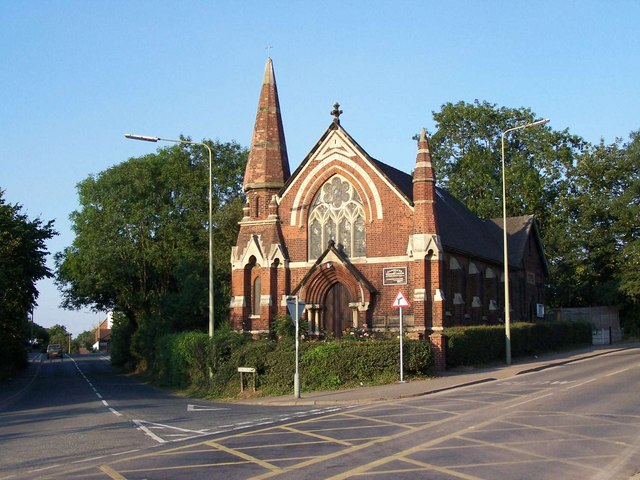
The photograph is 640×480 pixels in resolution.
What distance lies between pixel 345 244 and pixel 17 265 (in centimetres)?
1522

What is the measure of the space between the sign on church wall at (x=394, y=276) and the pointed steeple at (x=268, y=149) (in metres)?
7.52

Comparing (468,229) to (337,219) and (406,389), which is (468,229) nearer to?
(337,219)

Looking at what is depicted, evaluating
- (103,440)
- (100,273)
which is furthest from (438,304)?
(100,273)

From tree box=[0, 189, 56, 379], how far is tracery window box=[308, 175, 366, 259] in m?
13.3

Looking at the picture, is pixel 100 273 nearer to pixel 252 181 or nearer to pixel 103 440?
pixel 252 181

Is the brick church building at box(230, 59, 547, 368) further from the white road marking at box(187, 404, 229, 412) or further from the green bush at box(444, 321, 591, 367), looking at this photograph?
the white road marking at box(187, 404, 229, 412)

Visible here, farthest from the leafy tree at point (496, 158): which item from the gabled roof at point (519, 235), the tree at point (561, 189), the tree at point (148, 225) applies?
the tree at point (148, 225)

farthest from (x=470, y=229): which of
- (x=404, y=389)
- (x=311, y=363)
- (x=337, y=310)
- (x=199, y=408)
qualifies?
(x=199, y=408)

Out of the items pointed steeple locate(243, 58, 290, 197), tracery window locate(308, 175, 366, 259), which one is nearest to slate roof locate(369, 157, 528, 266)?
tracery window locate(308, 175, 366, 259)

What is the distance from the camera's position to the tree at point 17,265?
1334 inches

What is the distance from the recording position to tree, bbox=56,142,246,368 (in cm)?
5131

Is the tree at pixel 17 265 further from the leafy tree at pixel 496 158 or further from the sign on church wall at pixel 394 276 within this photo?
the leafy tree at pixel 496 158

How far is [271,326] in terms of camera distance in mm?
33125

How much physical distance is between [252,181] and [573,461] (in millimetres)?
27556
